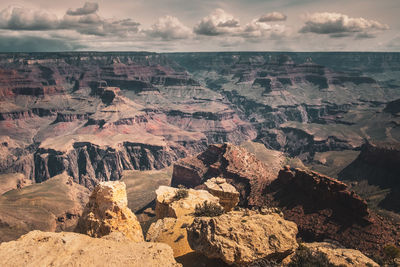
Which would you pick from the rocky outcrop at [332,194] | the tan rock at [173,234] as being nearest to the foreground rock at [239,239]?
the tan rock at [173,234]

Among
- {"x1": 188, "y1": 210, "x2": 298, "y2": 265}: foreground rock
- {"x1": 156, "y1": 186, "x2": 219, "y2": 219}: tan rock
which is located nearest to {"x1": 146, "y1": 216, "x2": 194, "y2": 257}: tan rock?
{"x1": 156, "y1": 186, "x2": 219, "y2": 219}: tan rock

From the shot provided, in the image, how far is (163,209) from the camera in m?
48.9

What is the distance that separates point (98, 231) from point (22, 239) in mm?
8322

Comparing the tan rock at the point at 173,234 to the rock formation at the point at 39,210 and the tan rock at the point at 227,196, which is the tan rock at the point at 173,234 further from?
the rock formation at the point at 39,210

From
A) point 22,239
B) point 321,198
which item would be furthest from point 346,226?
point 22,239

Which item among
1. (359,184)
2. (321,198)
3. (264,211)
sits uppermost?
(264,211)

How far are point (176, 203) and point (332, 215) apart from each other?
32.7 meters

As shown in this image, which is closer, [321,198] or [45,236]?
[45,236]

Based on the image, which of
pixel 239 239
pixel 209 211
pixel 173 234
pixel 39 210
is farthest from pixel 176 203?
pixel 39 210

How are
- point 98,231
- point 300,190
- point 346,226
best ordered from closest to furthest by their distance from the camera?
point 98,231
point 346,226
point 300,190

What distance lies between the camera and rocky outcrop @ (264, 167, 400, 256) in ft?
168

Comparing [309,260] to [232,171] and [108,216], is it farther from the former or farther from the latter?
[232,171]

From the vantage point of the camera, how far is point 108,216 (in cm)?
3209

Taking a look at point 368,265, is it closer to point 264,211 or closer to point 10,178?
point 264,211
